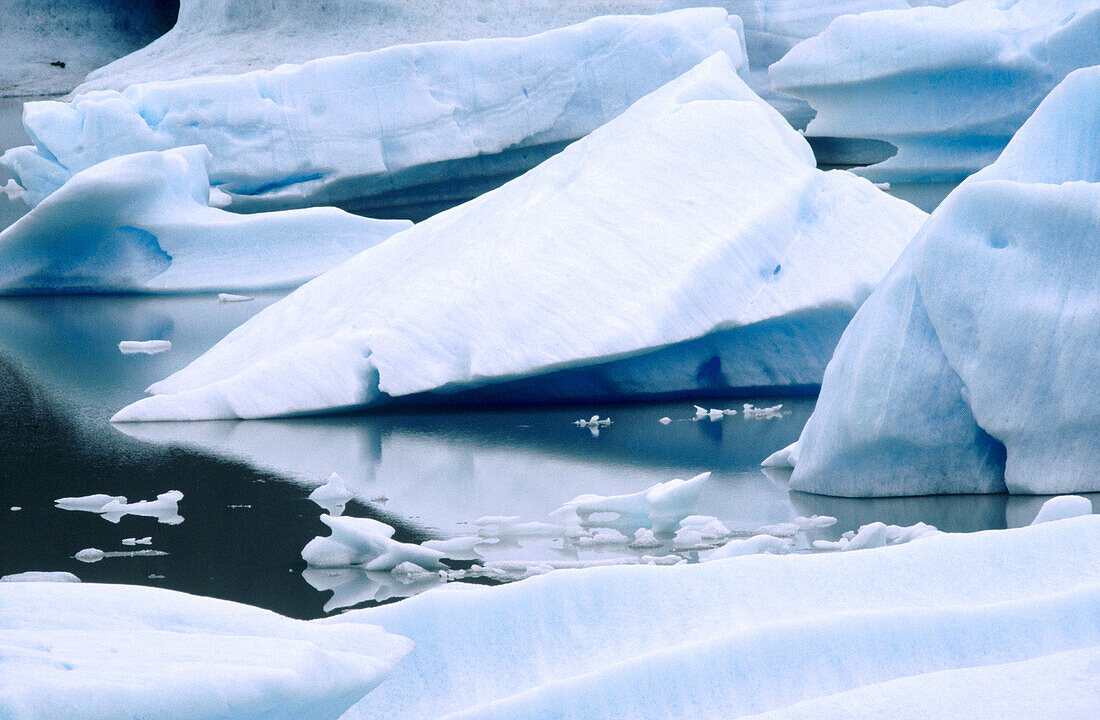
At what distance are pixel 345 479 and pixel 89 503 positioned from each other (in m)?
0.60

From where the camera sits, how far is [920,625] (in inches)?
69.3

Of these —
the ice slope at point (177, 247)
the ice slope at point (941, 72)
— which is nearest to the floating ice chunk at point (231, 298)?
the ice slope at point (177, 247)

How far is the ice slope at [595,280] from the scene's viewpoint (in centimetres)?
387

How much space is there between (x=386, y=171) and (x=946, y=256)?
6.23 metres

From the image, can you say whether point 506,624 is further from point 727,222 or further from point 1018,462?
point 727,222

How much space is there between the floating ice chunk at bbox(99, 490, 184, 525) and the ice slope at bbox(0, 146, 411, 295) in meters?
3.71

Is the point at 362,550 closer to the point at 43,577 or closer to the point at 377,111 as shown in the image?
the point at 43,577

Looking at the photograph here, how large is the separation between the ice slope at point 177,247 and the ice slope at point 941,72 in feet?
12.8

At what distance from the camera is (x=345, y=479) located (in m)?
3.26

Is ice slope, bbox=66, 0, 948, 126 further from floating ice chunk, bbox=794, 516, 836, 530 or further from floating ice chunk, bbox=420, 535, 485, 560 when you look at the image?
floating ice chunk, bbox=420, 535, 485, 560

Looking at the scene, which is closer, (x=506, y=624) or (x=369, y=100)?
(x=506, y=624)

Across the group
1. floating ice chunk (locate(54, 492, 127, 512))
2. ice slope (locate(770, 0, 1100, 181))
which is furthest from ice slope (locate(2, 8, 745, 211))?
floating ice chunk (locate(54, 492, 127, 512))

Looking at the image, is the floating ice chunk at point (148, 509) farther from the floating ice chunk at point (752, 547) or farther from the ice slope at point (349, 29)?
the ice slope at point (349, 29)

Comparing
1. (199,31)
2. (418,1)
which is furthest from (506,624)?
(199,31)
